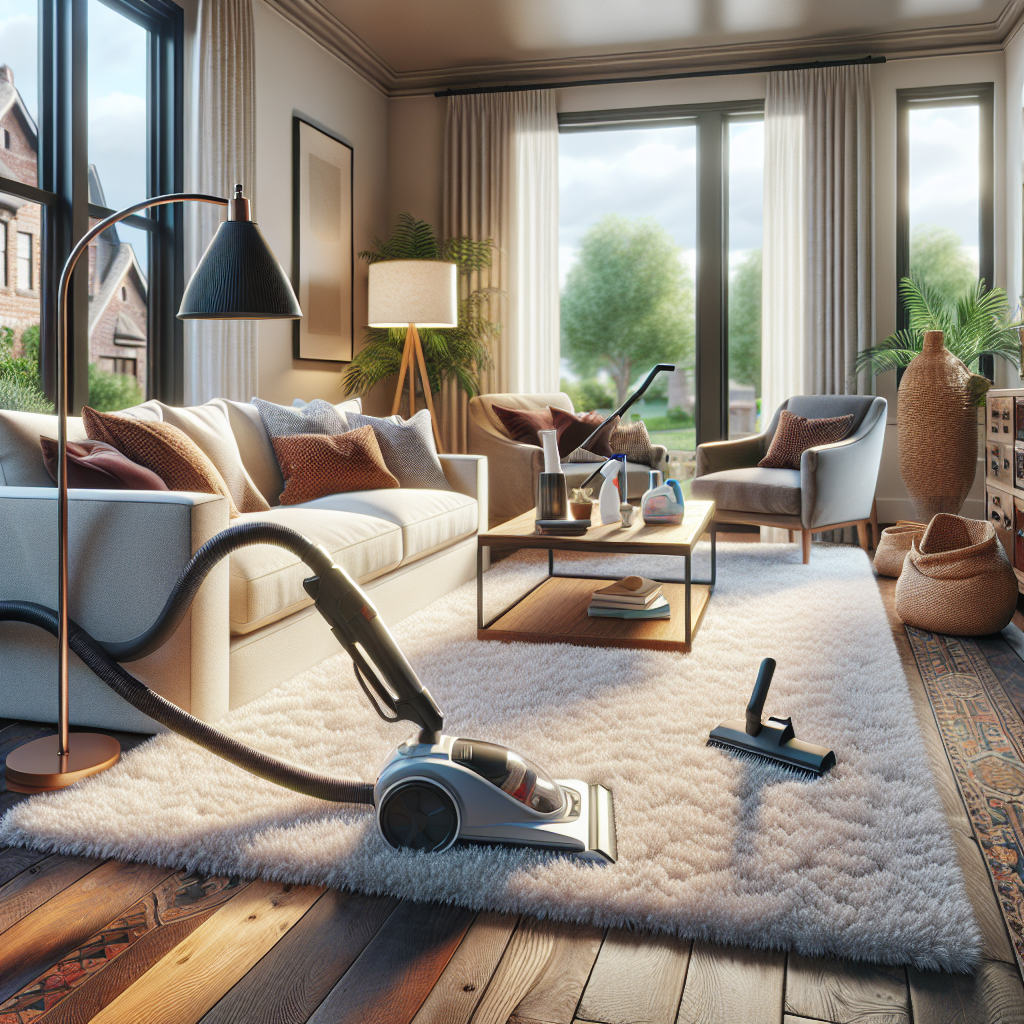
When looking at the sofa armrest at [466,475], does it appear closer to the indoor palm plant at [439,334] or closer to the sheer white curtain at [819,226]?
the indoor palm plant at [439,334]

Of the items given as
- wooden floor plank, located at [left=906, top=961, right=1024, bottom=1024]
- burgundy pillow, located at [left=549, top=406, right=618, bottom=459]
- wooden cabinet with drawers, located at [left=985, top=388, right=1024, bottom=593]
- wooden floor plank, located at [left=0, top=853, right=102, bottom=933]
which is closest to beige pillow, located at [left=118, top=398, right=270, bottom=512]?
wooden floor plank, located at [left=0, top=853, right=102, bottom=933]

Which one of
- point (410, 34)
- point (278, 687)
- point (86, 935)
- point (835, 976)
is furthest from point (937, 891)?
point (410, 34)

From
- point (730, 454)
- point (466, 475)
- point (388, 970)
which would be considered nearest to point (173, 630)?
point (388, 970)

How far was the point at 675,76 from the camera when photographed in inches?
223

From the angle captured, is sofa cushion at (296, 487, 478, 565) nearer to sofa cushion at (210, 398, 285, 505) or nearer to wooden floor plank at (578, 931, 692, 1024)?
sofa cushion at (210, 398, 285, 505)

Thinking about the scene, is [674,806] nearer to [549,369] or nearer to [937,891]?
[937,891]

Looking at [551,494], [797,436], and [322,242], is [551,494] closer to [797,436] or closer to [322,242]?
[797,436]

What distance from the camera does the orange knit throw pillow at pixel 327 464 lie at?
3.39 meters

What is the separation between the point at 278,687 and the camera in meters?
2.45

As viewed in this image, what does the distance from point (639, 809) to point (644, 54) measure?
201 inches

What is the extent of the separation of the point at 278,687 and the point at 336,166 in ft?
12.7

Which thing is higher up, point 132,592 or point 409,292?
point 409,292

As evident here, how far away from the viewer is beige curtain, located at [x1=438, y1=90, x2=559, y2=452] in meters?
5.85

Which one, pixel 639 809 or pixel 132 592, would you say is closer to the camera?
pixel 639 809
